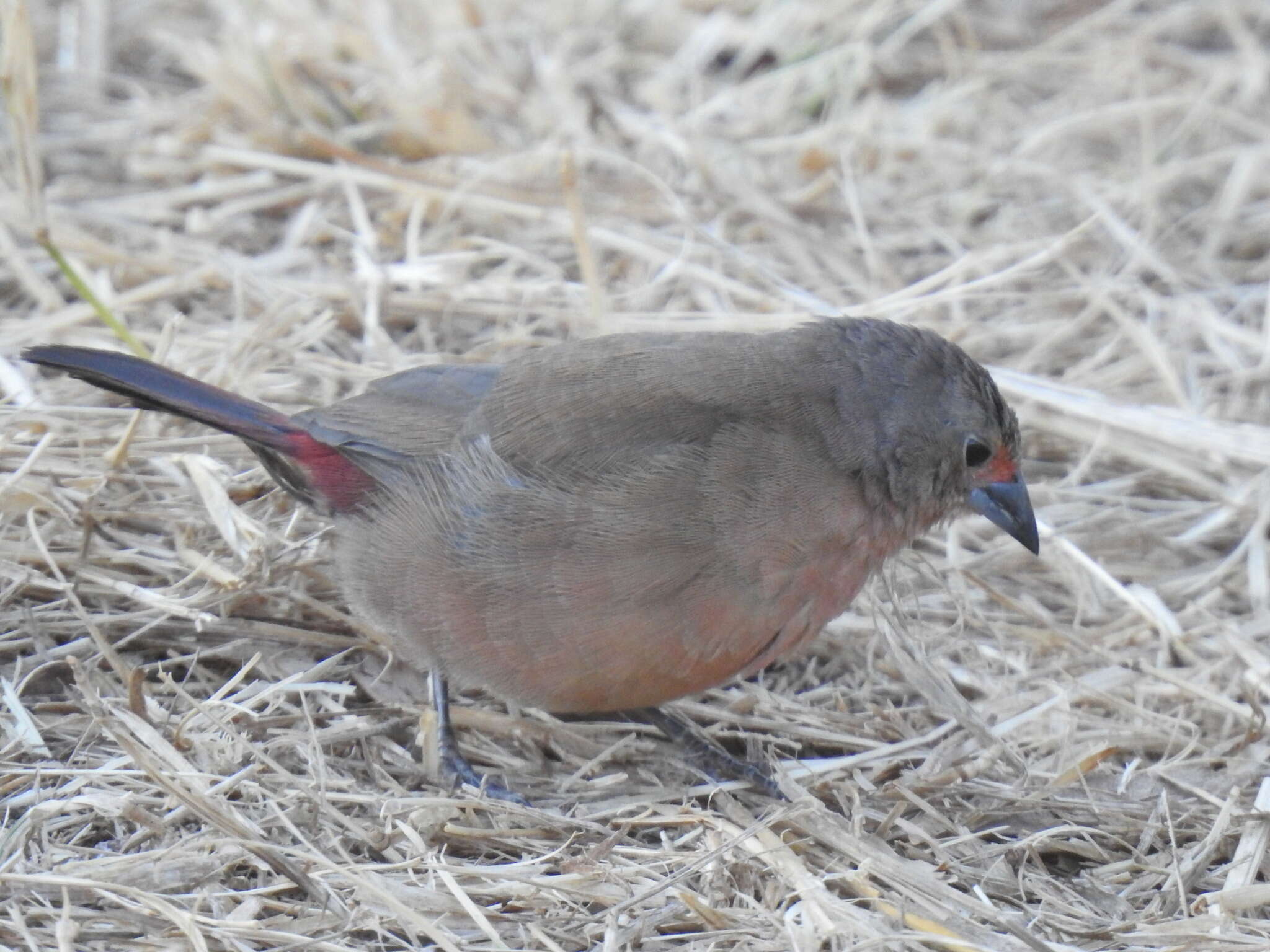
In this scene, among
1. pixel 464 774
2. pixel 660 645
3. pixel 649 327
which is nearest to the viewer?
pixel 660 645

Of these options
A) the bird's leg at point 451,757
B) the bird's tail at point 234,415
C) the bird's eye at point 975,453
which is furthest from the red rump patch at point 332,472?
the bird's eye at point 975,453

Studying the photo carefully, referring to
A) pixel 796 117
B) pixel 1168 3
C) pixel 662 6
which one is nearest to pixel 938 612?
pixel 796 117

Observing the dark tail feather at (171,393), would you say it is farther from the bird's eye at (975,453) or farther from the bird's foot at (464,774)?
the bird's eye at (975,453)

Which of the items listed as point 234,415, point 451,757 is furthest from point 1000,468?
point 234,415

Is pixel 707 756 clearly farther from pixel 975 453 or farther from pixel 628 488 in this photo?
pixel 975 453

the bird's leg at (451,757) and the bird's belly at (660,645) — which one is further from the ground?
the bird's belly at (660,645)

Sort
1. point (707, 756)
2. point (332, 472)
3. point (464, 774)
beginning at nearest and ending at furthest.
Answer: point (464, 774) < point (707, 756) < point (332, 472)
